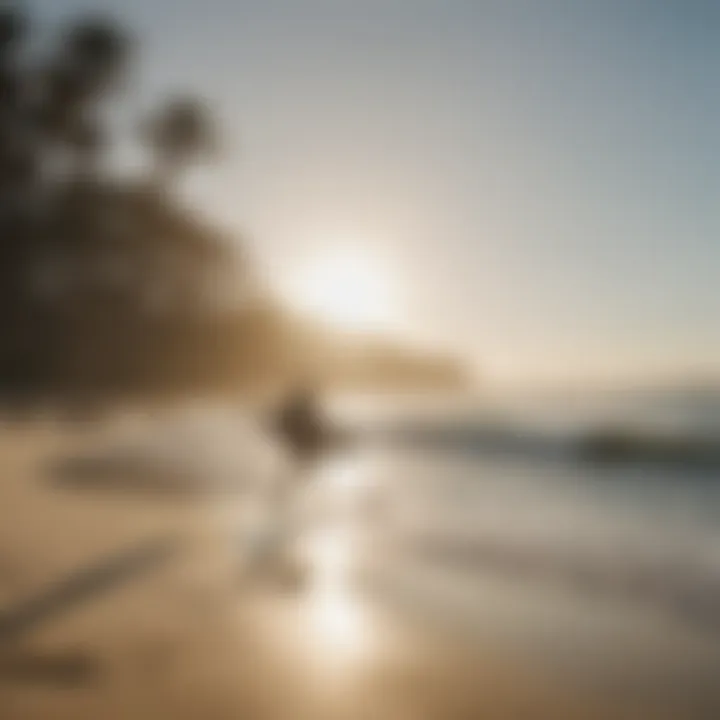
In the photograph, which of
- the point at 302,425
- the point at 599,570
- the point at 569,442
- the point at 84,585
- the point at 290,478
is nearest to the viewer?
the point at 84,585

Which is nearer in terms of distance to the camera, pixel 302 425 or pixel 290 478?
pixel 290 478

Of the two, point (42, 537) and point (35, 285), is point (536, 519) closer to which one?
point (42, 537)

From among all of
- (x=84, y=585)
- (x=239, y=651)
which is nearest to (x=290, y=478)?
(x=84, y=585)

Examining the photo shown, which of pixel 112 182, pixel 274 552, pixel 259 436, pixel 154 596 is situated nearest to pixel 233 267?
pixel 112 182

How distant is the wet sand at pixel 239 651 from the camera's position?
233 centimetres

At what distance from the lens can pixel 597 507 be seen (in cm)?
593

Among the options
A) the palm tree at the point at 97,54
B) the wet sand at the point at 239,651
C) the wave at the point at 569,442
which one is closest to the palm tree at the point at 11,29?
the palm tree at the point at 97,54

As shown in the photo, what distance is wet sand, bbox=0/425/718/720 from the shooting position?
2.33 meters

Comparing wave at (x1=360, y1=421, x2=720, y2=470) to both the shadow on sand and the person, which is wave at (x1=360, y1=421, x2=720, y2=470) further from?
the shadow on sand

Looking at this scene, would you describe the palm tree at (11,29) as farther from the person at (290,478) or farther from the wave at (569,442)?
the wave at (569,442)

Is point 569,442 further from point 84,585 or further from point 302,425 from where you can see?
point 84,585

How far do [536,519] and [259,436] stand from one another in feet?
12.5

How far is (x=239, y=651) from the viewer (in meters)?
2.76

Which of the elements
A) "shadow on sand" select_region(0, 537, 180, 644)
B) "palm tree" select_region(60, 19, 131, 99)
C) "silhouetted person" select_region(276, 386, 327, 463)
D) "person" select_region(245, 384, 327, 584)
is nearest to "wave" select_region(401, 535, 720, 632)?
"person" select_region(245, 384, 327, 584)
